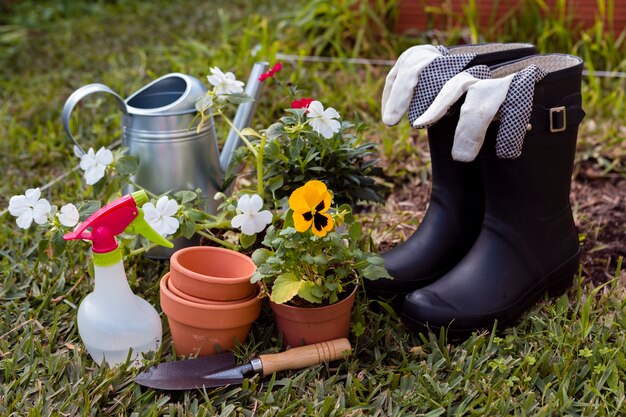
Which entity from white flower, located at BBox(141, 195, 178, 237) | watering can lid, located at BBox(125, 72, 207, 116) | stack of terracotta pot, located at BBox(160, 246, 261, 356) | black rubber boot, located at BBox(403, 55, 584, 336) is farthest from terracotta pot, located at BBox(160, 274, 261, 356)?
watering can lid, located at BBox(125, 72, 207, 116)

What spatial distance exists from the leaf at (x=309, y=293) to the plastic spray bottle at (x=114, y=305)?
0.85 ft

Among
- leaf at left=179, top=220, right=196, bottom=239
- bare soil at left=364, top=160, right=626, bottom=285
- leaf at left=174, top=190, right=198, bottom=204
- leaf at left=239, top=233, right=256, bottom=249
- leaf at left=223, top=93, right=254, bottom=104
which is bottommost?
bare soil at left=364, top=160, right=626, bottom=285

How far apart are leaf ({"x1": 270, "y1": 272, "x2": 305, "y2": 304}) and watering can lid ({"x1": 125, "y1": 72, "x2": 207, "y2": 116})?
512 mm

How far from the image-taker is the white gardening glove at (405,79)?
4.68ft

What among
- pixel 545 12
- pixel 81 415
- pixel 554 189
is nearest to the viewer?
pixel 81 415

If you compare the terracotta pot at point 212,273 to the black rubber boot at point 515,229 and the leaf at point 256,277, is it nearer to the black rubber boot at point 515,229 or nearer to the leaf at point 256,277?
the leaf at point 256,277

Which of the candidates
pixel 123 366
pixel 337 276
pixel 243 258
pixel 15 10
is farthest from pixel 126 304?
pixel 15 10

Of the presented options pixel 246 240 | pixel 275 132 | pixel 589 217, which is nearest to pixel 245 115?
pixel 275 132

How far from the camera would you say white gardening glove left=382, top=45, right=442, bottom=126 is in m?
1.43

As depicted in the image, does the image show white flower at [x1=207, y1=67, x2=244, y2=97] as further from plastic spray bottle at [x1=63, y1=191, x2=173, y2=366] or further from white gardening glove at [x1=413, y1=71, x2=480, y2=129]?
white gardening glove at [x1=413, y1=71, x2=480, y2=129]

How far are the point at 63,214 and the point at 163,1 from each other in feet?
10.8

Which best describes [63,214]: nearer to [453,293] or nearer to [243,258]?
[243,258]

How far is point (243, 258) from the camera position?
57.2 inches

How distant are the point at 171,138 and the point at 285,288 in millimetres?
524
